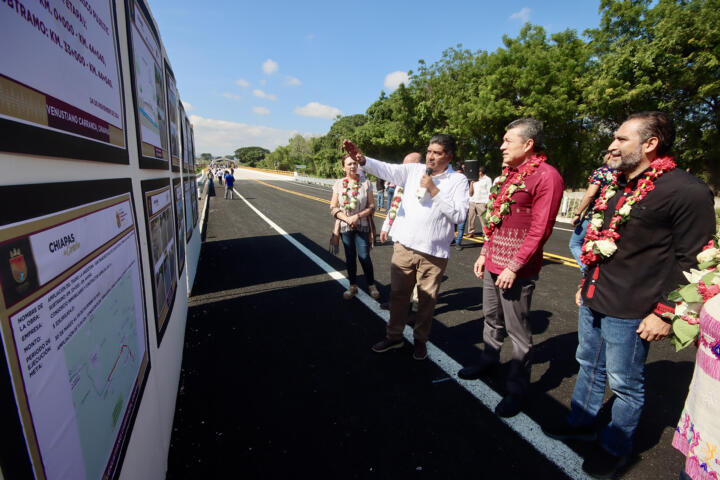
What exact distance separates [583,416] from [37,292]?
3.14 m

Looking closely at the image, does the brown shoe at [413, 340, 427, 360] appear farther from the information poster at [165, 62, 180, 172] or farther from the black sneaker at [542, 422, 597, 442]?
the information poster at [165, 62, 180, 172]

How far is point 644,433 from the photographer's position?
8.22 ft

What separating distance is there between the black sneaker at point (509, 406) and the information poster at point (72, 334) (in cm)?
250

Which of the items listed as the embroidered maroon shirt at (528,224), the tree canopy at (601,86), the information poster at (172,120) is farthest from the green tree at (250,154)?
the embroidered maroon shirt at (528,224)

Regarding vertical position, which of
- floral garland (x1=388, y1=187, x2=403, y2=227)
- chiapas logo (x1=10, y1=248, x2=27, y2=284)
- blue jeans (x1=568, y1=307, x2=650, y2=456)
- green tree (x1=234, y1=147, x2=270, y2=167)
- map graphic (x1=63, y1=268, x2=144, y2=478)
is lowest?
blue jeans (x1=568, y1=307, x2=650, y2=456)

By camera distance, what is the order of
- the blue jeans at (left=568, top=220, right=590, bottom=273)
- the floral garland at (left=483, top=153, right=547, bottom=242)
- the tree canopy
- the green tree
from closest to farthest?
the floral garland at (left=483, top=153, right=547, bottom=242)
the blue jeans at (left=568, top=220, right=590, bottom=273)
the tree canopy
the green tree

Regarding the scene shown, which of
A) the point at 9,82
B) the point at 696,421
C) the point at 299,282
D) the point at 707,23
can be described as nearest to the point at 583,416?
the point at 696,421

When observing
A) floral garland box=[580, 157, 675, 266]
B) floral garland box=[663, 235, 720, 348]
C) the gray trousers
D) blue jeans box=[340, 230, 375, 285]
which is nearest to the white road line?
the gray trousers

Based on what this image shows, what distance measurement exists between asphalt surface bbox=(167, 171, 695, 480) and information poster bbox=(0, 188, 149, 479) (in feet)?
3.75

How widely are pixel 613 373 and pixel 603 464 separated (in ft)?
2.00

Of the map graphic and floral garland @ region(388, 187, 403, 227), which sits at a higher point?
floral garland @ region(388, 187, 403, 227)

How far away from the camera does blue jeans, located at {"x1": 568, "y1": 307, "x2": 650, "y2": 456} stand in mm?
2082

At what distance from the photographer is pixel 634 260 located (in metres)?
2.04

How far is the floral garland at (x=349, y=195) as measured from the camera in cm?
458
